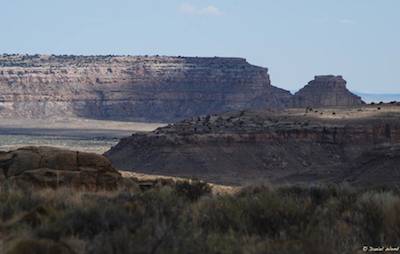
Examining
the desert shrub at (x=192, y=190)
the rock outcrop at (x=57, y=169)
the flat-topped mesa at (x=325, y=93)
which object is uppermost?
the flat-topped mesa at (x=325, y=93)

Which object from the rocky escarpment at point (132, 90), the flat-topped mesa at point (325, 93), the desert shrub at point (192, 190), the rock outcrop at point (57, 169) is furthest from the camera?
the rocky escarpment at point (132, 90)

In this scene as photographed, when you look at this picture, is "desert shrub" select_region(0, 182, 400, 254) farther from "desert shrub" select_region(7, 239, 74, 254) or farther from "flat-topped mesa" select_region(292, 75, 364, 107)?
"flat-topped mesa" select_region(292, 75, 364, 107)

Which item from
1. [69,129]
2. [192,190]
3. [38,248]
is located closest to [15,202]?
[38,248]

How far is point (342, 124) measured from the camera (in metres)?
74.1

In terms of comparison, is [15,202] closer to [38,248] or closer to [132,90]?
[38,248]

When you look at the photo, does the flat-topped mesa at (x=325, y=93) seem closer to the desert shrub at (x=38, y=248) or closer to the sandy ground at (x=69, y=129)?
the sandy ground at (x=69, y=129)

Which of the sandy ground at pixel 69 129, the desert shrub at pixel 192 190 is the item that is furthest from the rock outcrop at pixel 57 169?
the sandy ground at pixel 69 129

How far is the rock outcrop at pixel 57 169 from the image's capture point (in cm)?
2295

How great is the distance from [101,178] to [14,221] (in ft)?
38.0

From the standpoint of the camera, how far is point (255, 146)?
7050 centimetres

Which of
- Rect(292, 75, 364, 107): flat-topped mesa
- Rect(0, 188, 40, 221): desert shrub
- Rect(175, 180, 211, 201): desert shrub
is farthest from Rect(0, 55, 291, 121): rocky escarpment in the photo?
Rect(0, 188, 40, 221): desert shrub

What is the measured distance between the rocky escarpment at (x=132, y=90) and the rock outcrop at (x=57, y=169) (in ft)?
449

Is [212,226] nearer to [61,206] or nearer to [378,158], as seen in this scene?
[61,206]

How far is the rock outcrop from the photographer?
904 inches
